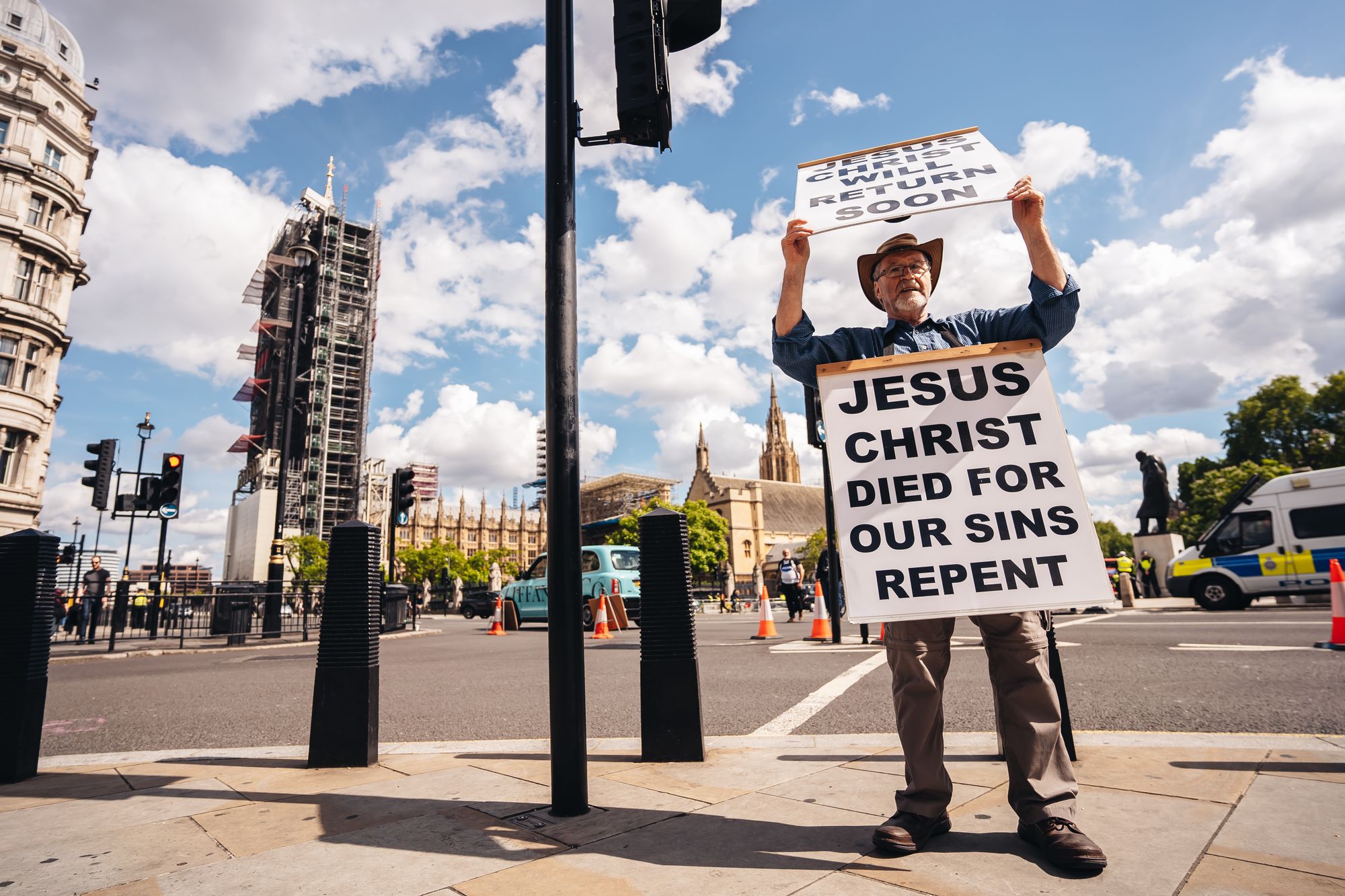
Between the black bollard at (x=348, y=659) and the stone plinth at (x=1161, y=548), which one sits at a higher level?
the stone plinth at (x=1161, y=548)

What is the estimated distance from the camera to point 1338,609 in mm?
6355

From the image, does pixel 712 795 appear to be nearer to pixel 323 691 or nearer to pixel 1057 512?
pixel 1057 512

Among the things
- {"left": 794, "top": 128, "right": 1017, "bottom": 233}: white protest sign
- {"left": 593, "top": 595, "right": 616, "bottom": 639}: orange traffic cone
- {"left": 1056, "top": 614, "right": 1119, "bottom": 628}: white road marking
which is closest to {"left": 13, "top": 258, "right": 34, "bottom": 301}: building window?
{"left": 593, "top": 595, "right": 616, "bottom": 639}: orange traffic cone

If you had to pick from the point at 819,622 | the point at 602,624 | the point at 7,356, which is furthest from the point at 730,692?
the point at 7,356

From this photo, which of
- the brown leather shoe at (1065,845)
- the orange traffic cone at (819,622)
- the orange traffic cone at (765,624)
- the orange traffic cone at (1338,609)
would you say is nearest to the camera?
the brown leather shoe at (1065,845)

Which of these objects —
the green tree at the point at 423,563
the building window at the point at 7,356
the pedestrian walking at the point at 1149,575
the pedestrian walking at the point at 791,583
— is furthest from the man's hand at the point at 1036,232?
the green tree at the point at 423,563

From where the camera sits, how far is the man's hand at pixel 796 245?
2.68m

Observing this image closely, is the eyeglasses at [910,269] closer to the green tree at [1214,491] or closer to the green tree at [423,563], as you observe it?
the green tree at [1214,491]

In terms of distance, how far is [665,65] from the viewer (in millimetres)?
3268

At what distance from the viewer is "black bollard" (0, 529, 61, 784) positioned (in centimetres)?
369

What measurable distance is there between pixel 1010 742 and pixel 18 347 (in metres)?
37.5

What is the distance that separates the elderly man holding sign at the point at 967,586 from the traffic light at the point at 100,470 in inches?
774

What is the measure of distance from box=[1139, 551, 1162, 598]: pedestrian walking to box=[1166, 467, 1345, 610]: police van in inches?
302

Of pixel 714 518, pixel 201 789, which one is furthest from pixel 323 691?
pixel 714 518
